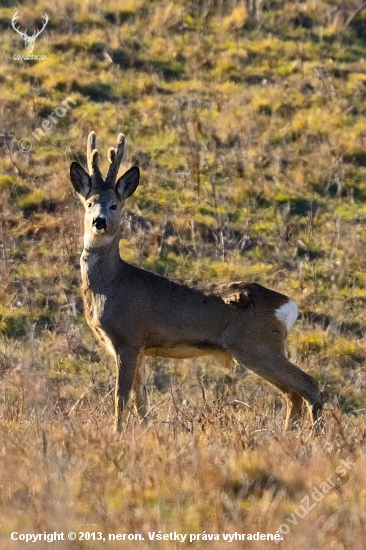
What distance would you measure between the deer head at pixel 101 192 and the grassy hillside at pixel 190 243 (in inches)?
56.9

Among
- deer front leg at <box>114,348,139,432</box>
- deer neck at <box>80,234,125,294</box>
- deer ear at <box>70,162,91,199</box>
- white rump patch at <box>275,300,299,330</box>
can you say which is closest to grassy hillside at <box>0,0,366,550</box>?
deer front leg at <box>114,348,139,432</box>

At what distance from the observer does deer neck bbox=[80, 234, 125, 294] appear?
941cm

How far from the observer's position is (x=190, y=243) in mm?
14594

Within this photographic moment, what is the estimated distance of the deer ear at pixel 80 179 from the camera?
31.5 ft

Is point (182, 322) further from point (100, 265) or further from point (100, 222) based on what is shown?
Answer: point (100, 222)

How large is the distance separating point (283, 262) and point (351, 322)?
1.38m

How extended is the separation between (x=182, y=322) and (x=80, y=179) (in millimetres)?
1652

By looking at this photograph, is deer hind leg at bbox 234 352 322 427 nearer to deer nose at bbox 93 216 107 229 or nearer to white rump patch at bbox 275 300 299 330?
white rump patch at bbox 275 300 299 330

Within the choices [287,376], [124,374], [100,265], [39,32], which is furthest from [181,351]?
[39,32]

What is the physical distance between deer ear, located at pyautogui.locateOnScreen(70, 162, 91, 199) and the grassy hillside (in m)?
1.88

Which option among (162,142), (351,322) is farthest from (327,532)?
(162,142)

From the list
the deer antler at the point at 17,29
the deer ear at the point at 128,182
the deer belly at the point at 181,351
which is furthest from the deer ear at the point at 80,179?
the deer antler at the point at 17,29

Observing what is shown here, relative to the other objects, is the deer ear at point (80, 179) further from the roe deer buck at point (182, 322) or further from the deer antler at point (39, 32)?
the deer antler at point (39, 32)

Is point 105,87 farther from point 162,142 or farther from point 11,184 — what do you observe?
point 11,184
